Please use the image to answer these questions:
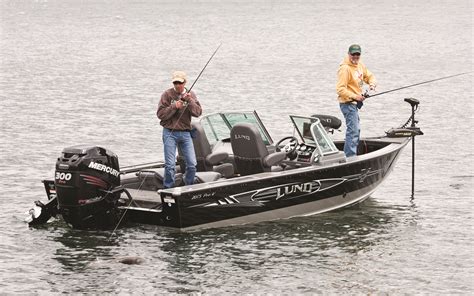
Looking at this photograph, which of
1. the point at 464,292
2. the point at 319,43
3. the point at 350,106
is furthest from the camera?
the point at 319,43

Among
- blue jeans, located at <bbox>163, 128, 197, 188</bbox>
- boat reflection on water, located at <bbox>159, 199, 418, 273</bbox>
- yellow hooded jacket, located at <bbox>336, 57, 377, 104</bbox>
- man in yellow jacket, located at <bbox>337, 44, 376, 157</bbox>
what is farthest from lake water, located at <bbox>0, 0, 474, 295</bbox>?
yellow hooded jacket, located at <bbox>336, 57, 377, 104</bbox>

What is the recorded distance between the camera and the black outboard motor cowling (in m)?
13.4

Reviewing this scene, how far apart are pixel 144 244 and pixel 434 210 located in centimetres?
508

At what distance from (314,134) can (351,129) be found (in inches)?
42.0

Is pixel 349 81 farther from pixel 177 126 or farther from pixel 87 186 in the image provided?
pixel 87 186

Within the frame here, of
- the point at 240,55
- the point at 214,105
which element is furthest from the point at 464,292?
the point at 240,55

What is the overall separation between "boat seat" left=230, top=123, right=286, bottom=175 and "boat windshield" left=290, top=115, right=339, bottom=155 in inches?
21.0

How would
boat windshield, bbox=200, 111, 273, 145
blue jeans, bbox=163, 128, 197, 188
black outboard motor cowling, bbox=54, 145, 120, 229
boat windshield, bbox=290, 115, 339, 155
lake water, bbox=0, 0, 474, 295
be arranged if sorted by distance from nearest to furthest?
lake water, bbox=0, 0, 474, 295, black outboard motor cowling, bbox=54, 145, 120, 229, blue jeans, bbox=163, 128, 197, 188, boat windshield, bbox=290, 115, 339, 155, boat windshield, bbox=200, 111, 273, 145

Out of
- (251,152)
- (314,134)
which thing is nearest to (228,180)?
(251,152)

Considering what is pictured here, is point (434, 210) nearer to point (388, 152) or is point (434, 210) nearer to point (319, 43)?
point (388, 152)

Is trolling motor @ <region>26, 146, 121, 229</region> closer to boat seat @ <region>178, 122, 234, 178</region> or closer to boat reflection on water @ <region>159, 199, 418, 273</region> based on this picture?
boat reflection on water @ <region>159, 199, 418, 273</region>

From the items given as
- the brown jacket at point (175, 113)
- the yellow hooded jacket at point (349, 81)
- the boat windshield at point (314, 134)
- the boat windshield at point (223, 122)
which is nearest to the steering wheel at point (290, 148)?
the boat windshield at point (314, 134)

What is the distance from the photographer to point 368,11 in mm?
96625

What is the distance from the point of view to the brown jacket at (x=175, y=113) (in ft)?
47.5
